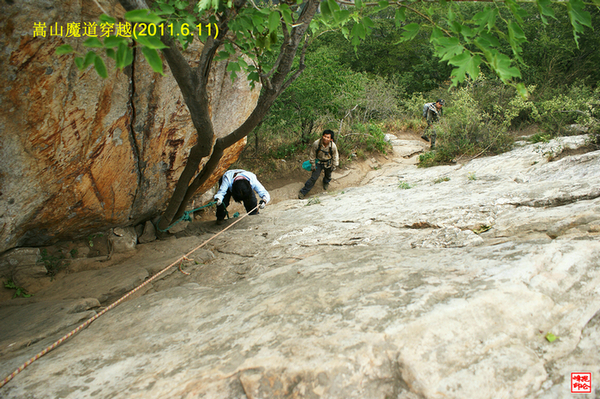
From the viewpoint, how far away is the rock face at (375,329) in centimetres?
134

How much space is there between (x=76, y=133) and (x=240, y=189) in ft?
9.71

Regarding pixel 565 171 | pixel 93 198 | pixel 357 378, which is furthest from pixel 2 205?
pixel 565 171

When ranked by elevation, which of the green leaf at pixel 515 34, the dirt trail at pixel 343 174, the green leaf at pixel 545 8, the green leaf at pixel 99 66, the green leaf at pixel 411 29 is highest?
the green leaf at pixel 99 66

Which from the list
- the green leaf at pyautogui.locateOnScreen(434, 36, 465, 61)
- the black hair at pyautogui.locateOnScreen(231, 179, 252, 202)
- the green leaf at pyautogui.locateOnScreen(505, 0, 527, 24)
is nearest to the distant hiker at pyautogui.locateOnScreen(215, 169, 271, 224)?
the black hair at pyautogui.locateOnScreen(231, 179, 252, 202)

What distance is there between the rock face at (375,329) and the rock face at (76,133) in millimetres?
1059

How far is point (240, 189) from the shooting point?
5.91 metres

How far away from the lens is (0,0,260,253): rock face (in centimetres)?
261

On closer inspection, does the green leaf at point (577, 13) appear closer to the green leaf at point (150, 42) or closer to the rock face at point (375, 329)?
the rock face at point (375, 329)

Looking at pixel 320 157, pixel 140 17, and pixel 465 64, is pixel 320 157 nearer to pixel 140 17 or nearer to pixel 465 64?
pixel 465 64

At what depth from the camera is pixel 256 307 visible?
200 cm

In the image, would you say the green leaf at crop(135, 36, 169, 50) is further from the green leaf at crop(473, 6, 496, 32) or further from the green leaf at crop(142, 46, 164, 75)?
the green leaf at crop(473, 6, 496, 32)

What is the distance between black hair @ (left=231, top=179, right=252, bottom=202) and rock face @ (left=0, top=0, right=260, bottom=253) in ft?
3.96

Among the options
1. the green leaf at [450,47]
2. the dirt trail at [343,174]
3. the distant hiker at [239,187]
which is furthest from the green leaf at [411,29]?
the dirt trail at [343,174]

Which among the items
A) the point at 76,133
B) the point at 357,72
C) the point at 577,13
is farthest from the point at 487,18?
the point at 357,72
